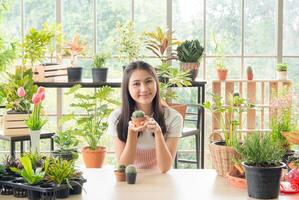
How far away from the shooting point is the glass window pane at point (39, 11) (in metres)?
5.96

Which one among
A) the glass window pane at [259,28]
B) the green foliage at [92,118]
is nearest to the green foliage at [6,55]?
the green foliage at [92,118]

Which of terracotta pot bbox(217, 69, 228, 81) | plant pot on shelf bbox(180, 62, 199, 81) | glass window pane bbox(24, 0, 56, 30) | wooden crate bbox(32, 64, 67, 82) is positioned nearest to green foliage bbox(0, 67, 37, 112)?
wooden crate bbox(32, 64, 67, 82)

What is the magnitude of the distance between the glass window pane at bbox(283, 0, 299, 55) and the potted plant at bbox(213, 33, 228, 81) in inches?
27.7

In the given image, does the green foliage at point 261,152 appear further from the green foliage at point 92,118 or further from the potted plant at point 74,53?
the potted plant at point 74,53

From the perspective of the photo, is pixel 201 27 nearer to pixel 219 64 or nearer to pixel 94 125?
pixel 219 64

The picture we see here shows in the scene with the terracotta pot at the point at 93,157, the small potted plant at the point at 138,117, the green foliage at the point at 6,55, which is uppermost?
the green foliage at the point at 6,55

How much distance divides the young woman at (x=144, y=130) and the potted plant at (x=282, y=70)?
269 cm

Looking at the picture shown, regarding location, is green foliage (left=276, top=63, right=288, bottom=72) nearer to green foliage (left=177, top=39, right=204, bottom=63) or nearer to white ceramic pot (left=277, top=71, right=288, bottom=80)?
white ceramic pot (left=277, top=71, right=288, bottom=80)

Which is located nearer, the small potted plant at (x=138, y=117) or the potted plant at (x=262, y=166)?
the potted plant at (x=262, y=166)

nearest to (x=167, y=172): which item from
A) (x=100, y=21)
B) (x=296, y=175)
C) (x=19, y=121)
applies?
(x=296, y=175)

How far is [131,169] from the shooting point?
8.29 ft

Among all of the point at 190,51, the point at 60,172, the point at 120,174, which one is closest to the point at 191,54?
the point at 190,51

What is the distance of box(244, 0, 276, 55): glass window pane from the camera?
6016 mm

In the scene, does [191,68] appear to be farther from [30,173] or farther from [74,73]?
[30,173]
